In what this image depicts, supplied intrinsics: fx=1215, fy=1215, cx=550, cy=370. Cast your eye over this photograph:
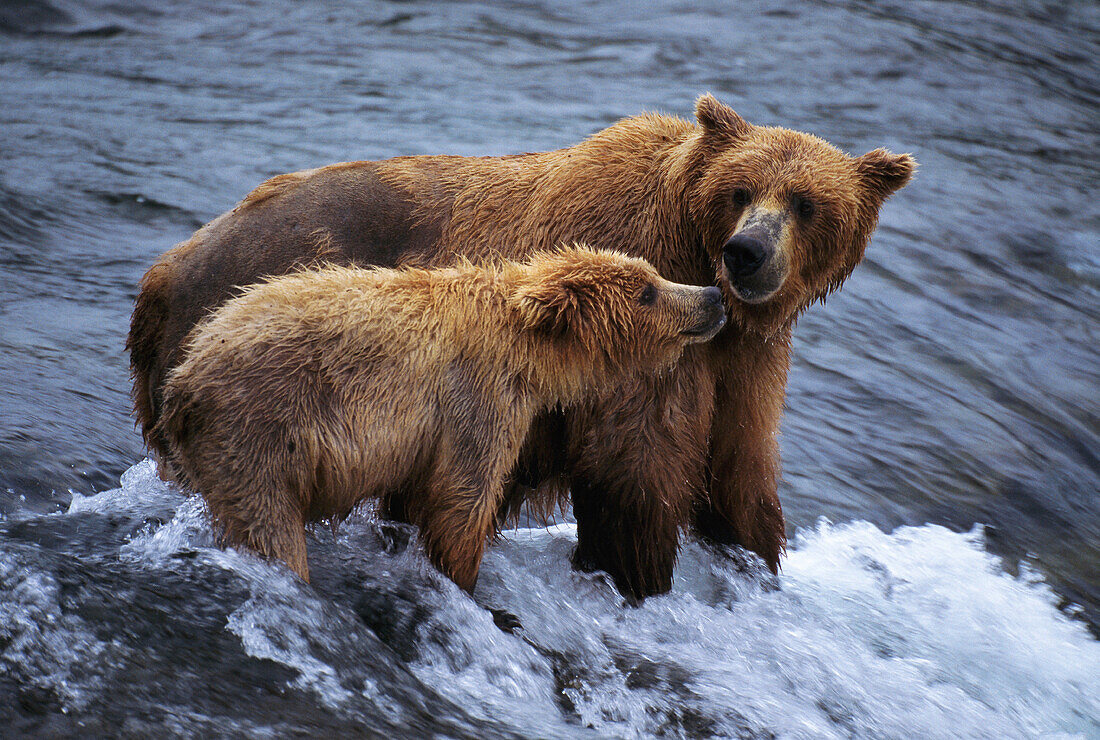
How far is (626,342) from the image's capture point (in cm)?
579

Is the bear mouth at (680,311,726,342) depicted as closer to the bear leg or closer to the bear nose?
the bear nose

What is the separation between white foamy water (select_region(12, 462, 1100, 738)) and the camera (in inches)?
199

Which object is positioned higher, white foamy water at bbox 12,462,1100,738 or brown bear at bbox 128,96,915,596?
brown bear at bbox 128,96,915,596

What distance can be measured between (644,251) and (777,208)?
82 cm

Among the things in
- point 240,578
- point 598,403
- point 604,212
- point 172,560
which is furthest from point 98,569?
point 604,212

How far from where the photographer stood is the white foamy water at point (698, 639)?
5.05 meters

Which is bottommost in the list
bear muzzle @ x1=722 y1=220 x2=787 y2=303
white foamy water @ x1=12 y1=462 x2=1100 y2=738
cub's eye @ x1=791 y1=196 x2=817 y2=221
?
white foamy water @ x1=12 y1=462 x2=1100 y2=738

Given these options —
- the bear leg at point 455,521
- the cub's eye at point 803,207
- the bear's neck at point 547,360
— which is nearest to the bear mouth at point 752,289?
the cub's eye at point 803,207

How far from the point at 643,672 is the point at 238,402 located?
7.54 ft

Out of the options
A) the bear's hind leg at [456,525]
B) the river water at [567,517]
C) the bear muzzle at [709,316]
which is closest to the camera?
the river water at [567,517]

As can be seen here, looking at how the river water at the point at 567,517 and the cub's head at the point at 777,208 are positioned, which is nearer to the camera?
the river water at the point at 567,517

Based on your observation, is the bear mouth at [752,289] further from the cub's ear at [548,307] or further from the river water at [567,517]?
the river water at [567,517]

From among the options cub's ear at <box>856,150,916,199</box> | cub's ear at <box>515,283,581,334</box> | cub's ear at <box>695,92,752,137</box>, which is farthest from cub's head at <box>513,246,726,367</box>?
cub's ear at <box>856,150,916,199</box>

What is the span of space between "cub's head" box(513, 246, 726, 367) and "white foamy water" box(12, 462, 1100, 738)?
131cm
